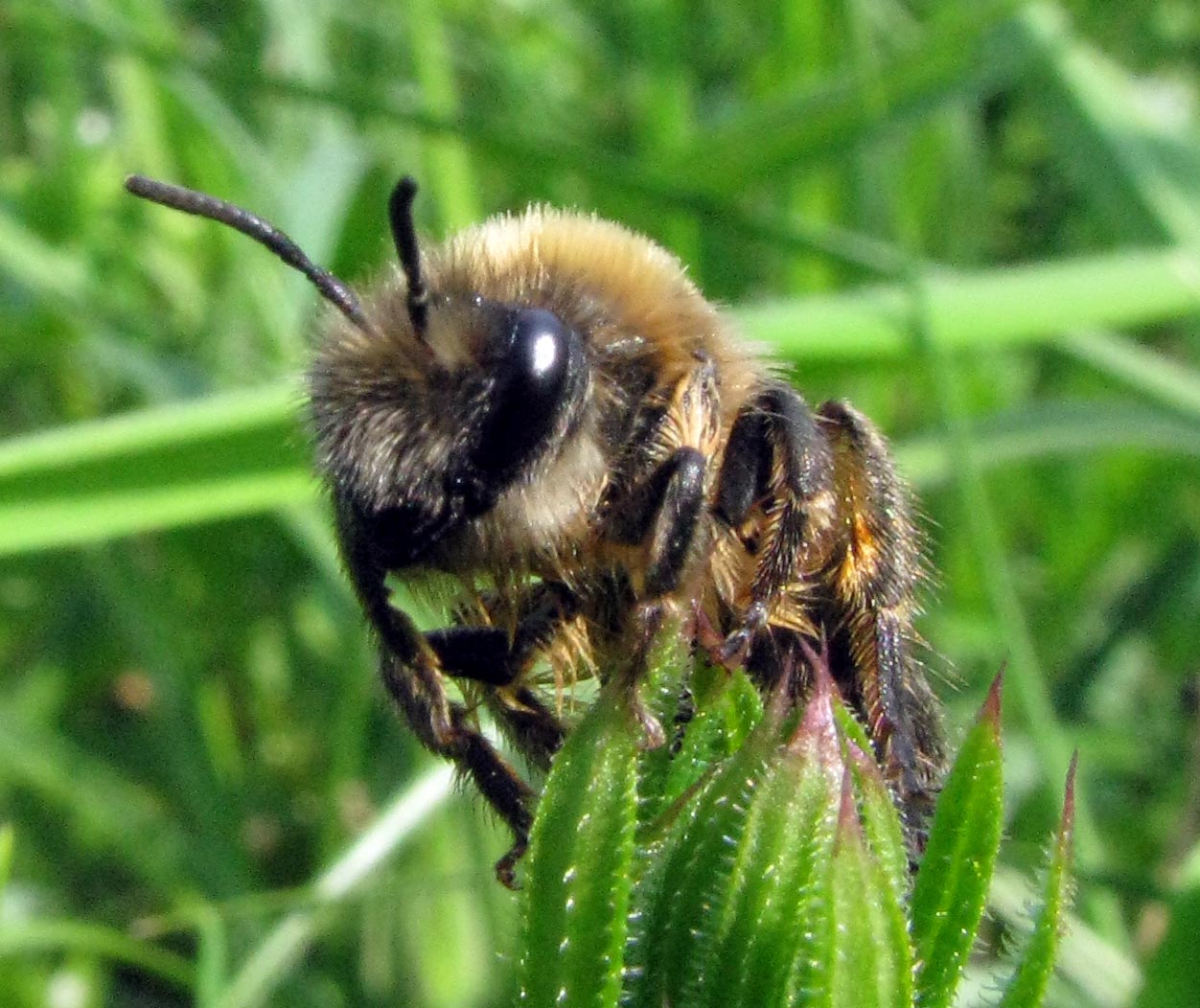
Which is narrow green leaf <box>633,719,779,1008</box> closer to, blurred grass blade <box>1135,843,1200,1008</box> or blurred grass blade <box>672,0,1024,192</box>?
blurred grass blade <box>1135,843,1200,1008</box>

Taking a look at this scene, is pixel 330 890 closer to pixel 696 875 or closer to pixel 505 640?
pixel 505 640

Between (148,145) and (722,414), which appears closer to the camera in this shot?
(722,414)

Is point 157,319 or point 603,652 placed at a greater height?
point 157,319

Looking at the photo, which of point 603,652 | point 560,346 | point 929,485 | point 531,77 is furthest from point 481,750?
point 531,77

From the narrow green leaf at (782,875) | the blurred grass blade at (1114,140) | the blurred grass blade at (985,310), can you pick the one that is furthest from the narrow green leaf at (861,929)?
the blurred grass blade at (1114,140)

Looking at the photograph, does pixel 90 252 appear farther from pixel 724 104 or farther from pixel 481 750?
pixel 481 750

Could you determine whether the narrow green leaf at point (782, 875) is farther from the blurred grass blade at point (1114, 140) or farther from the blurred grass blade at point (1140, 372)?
the blurred grass blade at point (1114, 140)

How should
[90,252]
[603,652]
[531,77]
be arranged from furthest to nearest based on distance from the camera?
[531,77] < [90,252] < [603,652]
